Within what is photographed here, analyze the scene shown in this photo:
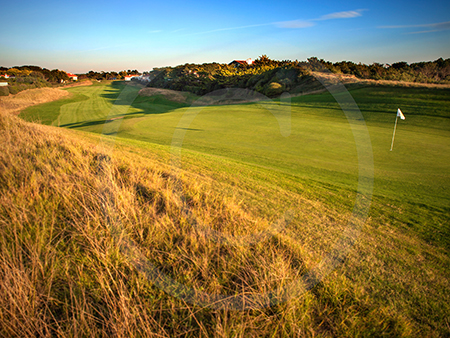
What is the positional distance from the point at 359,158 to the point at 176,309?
8351 mm

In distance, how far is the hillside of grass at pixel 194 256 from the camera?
1874mm

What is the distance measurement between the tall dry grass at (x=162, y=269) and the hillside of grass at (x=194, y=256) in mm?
14

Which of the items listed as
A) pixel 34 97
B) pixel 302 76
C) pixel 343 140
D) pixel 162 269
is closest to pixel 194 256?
pixel 162 269

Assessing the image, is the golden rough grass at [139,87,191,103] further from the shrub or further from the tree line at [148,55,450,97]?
the shrub

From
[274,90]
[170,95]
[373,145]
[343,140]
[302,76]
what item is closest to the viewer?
[373,145]

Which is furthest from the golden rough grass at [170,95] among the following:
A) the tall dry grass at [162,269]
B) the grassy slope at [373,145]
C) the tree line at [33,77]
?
the tall dry grass at [162,269]

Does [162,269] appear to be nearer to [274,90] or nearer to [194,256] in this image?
[194,256]

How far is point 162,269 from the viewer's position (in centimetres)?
233

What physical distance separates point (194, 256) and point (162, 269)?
0.33 m

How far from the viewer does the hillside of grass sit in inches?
73.8

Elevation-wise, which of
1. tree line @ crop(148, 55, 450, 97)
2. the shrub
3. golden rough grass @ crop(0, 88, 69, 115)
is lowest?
golden rough grass @ crop(0, 88, 69, 115)

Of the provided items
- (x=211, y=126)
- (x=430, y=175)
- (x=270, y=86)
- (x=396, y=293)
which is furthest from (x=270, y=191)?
(x=270, y=86)

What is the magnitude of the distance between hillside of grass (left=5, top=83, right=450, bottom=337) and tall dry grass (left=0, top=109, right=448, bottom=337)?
14mm

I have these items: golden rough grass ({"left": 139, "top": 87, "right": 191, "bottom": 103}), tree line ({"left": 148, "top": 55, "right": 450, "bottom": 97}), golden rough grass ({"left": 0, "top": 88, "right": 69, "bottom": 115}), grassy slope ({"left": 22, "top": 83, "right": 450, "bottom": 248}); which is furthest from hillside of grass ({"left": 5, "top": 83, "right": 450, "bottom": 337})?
golden rough grass ({"left": 139, "top": 87, "right": 191, "bottom": 103})
